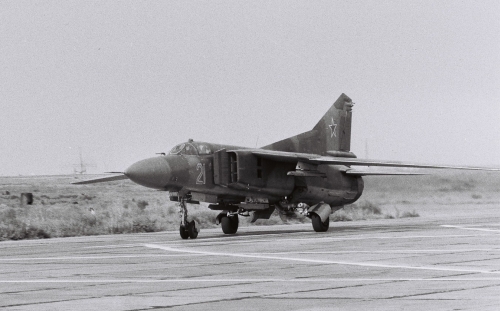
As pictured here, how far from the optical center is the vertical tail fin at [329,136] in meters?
27.3

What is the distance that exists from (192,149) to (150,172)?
240cm

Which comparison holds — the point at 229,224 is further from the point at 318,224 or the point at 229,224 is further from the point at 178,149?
the point at 178,149

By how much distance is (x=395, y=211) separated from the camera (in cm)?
4106

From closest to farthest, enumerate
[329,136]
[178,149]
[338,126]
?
1. [178,149]
2. [329,136]
3. [338,126]

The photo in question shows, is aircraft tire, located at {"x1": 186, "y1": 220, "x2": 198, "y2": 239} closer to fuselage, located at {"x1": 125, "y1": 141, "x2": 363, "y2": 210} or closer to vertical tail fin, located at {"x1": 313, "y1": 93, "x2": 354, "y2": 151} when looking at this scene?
fuselage, located at {"x1": 125, "y1": 141, "x2": 363, "y2": 210}

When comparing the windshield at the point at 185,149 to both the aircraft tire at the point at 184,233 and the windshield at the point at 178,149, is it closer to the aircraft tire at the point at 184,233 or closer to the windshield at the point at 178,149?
the windshield at the point at 178,149

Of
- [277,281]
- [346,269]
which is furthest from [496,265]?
[277,281]

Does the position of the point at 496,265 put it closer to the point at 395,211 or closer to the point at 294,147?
the point at 294,147

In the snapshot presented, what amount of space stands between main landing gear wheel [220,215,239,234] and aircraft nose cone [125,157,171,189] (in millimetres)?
4013

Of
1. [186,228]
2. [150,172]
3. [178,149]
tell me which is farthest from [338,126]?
[150,172]

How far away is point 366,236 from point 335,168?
20.6 ft

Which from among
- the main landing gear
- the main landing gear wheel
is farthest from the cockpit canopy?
the main landing gear wheel

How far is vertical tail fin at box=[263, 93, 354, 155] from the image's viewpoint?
89.5ft

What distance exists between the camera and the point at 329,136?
28.5 m
